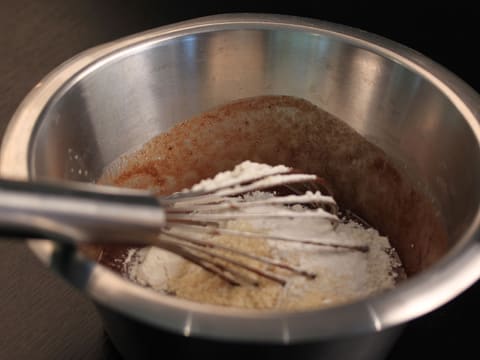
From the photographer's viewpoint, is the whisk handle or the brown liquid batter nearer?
the whisk handle

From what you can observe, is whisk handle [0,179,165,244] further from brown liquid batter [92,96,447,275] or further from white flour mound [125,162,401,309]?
brown liquid batter [92,96,447,275]

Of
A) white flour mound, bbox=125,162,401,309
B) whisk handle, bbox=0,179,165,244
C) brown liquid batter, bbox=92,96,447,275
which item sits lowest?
white flour mound, bbox=125,162,401,309

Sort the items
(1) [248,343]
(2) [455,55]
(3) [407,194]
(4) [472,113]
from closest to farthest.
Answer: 1. (1) [248,343]
2. (4) [472,113]
3. (3) [407,194]
4. (2) [455,55]

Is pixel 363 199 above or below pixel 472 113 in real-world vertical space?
below

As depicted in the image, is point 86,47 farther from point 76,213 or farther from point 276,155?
point 76,213

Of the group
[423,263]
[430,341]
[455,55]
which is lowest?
[430,341]

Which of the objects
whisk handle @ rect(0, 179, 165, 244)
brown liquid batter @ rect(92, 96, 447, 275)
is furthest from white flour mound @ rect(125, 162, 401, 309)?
whisk handle @ rect(0, 179, 165, 244)

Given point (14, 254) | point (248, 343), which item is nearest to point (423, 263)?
point (248, 343)

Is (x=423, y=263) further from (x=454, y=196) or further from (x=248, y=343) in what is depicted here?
(x=248, y=343)
